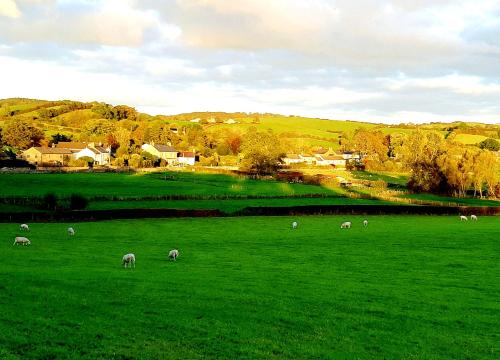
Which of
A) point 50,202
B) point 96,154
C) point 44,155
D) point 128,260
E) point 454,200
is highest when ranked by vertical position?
point 96,154

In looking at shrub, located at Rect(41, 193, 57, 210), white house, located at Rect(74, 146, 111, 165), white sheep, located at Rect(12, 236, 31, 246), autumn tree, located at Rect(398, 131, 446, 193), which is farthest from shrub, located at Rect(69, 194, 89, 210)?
white house, located at Rect(74, 146, 111, 165)

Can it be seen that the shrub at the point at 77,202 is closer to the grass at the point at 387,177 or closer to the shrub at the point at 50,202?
the shrub at the point at 50,202

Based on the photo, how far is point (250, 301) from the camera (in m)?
22.9

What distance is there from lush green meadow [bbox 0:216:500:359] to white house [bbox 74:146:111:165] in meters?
140

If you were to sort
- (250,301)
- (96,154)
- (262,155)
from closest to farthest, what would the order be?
(250,301) → (262,155) → (96,154)

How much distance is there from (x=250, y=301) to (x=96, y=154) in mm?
168599

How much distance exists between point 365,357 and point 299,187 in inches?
3862

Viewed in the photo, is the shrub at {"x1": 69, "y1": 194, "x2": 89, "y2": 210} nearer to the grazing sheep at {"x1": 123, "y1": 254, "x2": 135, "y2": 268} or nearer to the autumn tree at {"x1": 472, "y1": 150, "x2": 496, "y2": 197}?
the grazing sheep at {"x1": 123, "y1": 254, "x2": 135, "y2": 268}

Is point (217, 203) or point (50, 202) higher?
point (50, 202)

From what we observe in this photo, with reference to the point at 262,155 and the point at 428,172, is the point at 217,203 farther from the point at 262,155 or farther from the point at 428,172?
the point at 262,155

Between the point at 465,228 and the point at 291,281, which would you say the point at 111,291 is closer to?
the point at 291,281

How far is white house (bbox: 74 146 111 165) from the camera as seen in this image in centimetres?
17891

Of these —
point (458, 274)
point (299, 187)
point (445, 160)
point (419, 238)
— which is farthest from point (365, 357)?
point (445, 160)

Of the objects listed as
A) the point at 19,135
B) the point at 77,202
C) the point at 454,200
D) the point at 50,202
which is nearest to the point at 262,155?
the point at 454,200
